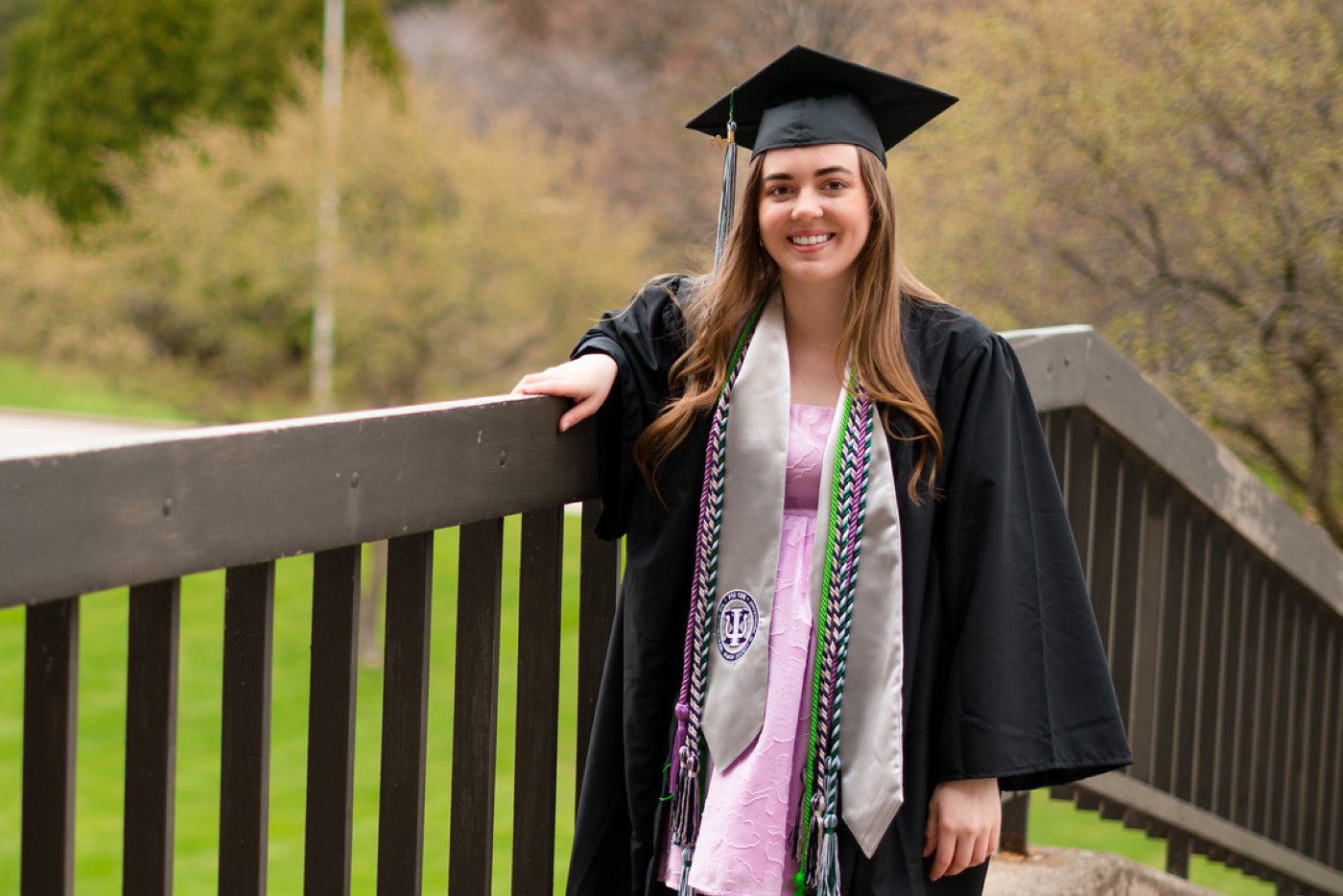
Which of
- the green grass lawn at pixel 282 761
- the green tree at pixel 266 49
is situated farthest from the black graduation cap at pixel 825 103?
the green tree at pixel 266 49

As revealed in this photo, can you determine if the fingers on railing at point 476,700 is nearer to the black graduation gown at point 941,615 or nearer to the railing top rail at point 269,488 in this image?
the railing top rail at point 269,488

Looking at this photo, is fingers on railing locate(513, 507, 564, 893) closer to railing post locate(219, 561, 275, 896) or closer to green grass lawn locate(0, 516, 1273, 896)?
railing post locate(219, 561, 275, 896)

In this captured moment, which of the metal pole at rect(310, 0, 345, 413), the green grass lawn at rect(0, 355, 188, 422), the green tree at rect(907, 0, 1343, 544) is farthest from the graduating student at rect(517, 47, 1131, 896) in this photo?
the green grass lawn at rect(0, 355, 188, 422)

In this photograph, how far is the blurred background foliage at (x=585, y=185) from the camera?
7645 millimetres

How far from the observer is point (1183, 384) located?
757cm

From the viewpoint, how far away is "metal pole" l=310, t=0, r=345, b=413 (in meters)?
15.5

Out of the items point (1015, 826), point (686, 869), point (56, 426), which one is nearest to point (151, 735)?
point (686, 869)

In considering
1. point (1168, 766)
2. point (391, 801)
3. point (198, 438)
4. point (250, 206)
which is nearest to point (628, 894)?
point (391, 801)

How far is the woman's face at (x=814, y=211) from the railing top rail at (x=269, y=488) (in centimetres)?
37

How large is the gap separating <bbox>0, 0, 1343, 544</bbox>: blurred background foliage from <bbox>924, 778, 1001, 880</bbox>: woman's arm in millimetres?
1012

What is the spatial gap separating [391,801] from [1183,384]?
6.31 meters

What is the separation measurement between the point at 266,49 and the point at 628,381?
69.5 ft

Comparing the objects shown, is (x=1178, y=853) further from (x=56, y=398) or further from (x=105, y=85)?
(x=56, y=398)

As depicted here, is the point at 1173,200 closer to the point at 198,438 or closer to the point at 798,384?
the point at 798,384
